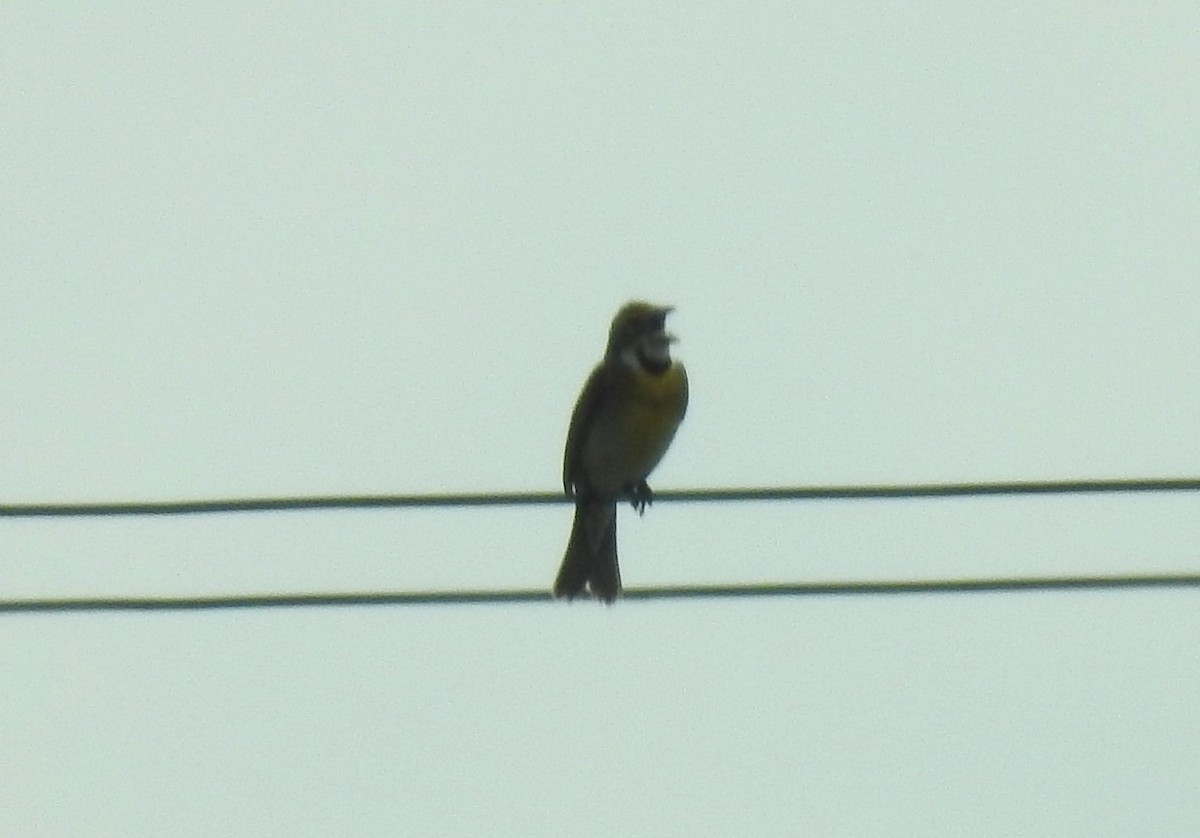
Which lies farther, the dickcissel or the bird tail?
the bird tail

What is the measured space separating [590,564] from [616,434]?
60 cm

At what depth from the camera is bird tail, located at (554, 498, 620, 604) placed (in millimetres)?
10555

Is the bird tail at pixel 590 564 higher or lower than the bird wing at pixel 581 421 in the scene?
lower

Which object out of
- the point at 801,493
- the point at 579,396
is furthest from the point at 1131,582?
the point at 579,396

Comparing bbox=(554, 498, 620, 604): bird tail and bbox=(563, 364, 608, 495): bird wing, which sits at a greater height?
bbox=(563, 364, 608, 495): bird wing

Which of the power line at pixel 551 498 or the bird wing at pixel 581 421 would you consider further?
the bird wing at pixel 581 421

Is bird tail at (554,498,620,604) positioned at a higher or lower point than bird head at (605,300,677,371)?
lower

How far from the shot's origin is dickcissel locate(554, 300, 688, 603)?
1038 cm

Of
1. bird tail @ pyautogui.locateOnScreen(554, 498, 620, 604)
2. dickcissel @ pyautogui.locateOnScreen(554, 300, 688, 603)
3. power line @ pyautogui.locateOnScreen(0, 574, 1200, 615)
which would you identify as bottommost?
Answer: power line @ pyautogui.locateOnScreen(0, 574, 1200, 615)

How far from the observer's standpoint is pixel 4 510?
7.11 meters

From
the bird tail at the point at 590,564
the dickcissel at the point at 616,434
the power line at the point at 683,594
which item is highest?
the dickcissel at the point at 616,434

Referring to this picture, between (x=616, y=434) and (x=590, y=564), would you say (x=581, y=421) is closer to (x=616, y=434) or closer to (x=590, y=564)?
(x=616, y=434)

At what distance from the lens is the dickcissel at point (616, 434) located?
10.4m

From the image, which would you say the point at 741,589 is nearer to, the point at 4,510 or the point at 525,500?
the point at 525,500
